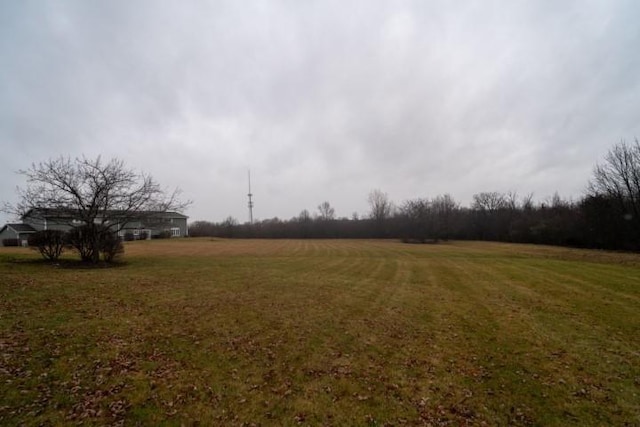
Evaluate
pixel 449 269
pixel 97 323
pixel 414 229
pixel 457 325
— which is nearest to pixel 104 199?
pixel 97 323

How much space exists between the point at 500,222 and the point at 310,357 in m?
68.6

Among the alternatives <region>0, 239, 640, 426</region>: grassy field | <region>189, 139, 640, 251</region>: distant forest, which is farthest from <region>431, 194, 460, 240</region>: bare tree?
<region>0, 239, 640, 426</region>: grassy field

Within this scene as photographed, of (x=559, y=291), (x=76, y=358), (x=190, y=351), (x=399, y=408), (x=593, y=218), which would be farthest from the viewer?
(x=593, y=218)

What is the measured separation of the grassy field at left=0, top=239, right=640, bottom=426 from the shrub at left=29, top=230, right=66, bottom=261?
7179 millimetres

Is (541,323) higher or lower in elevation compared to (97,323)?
lower

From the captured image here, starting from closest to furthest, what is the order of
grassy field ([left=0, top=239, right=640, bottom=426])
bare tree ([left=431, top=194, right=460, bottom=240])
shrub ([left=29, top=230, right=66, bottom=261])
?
1. grassy field ([left=0, top=239, right=640, bottom=426])
2. shrub ([left=29, top=230, right=66, bottom=261])
3. bare tree ([left=431, top=194, right=460, bottom=240])

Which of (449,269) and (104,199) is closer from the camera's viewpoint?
(104,199)

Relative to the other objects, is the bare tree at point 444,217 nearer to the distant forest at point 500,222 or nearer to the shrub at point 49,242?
the distant forest at point 500,222

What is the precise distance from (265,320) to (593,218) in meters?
48.2

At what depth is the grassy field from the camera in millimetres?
4431

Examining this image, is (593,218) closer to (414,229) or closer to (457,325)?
(414,229)

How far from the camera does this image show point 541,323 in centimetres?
859

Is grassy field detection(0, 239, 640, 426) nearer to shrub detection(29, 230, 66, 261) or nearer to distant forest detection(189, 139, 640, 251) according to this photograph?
shrub detection(29, 230, 66, 261)

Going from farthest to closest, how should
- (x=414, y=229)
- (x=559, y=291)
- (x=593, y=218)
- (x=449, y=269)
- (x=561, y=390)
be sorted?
(x=414, y=229) < (x=593, y=218) < (x=449, y=269) < (x=559, y=291) < (x=561, y=390)
